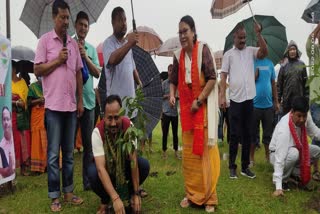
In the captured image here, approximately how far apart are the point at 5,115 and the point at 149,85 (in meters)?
1.76

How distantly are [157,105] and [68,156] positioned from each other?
3.97 feet

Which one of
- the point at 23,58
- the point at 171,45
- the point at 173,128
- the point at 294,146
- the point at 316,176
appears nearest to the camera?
the point at 294,146

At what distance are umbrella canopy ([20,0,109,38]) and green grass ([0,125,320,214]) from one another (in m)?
1.84

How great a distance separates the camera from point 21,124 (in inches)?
231

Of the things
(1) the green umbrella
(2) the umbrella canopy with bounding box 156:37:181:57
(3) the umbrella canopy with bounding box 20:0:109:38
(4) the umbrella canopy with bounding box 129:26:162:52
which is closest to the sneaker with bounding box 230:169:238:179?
(1) the green umbrella

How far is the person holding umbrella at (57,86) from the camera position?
3.72 m

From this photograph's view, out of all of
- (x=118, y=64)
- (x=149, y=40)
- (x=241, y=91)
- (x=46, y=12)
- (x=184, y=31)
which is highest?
(x=149, y=40)

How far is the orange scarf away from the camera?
376cm

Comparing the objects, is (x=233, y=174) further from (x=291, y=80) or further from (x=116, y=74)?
(x=116, y=74)

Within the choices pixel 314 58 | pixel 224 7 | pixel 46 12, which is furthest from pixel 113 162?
pixel 224 7

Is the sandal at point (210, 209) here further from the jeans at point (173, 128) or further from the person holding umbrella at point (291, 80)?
the jeans at point (173, 128)

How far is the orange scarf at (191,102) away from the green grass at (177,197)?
0.63 metres

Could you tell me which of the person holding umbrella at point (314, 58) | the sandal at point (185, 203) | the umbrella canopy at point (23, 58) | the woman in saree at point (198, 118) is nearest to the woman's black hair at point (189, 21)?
the woman in saree at point (198, 118)

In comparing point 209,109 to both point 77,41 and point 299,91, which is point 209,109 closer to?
point 77,41
